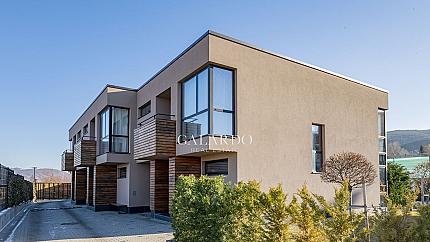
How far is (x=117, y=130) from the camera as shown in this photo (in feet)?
66.8

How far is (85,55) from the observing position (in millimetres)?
15578

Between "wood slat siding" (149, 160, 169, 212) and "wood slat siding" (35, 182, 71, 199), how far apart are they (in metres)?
28.0

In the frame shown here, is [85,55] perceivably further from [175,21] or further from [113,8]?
[175,21]

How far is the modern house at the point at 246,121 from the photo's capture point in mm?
12562

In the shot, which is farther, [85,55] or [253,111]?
[85,55]

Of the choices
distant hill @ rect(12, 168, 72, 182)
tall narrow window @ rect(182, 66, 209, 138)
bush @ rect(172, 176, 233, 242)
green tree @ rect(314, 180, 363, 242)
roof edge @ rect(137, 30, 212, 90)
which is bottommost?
distant hill @ rect(12, 168, 72, 182)

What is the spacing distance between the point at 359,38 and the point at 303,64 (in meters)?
3.50

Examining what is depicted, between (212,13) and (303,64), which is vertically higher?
(212,13)

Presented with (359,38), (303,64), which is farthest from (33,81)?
(359,38)

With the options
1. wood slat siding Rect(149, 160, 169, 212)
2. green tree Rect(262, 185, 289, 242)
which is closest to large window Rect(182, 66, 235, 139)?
wood slat siding Rect(149, 160, 169, 212)

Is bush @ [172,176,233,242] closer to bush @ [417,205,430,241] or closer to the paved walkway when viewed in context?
bush @ [417,205,430,241]

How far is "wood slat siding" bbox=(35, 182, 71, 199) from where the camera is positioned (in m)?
40.0

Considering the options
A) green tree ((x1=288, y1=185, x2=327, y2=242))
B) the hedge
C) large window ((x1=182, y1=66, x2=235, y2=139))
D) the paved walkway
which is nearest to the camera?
the hedge

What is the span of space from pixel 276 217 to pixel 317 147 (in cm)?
1085
